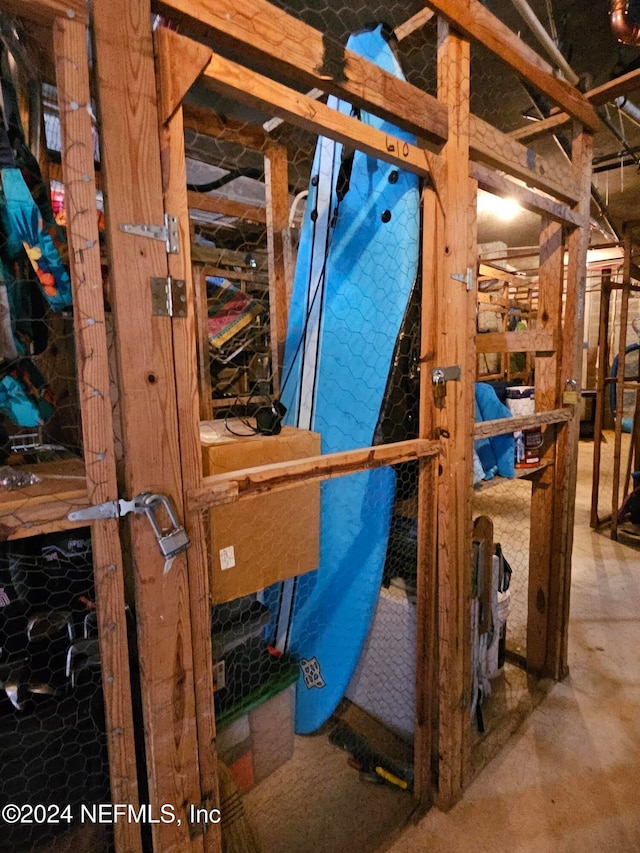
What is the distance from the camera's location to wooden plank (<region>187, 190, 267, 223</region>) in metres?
2.08

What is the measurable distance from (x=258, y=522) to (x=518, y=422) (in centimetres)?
100

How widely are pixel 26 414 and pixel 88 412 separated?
181 millimetres

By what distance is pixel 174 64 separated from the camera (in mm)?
741

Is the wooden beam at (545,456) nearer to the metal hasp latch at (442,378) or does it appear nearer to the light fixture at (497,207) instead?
the metal hasp latch at (442,378)

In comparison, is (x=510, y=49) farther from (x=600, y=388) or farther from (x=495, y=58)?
(x=600, y=388)

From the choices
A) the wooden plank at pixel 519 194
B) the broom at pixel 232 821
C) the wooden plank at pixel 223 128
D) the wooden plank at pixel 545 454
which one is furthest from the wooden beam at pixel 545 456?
the broom at pixel 232 821

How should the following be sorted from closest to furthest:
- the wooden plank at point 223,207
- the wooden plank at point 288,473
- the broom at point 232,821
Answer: the wooden plank at point 288,473 → the broom at point 232,821 → the wooden plank at point 223,207

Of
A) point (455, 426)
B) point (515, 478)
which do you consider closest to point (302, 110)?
point (455, 426)

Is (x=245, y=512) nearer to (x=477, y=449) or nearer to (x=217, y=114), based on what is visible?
(x=477, y=449)

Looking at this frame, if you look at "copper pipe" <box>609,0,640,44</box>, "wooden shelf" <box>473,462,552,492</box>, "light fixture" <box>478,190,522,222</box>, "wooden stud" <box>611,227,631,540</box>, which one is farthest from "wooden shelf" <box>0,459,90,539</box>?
"light fixture" <box>478,190,522,222</box>

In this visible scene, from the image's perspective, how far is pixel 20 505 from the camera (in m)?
0.68

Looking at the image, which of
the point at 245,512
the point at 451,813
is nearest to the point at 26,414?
the point at 245,512

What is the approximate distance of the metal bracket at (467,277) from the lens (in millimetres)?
1234

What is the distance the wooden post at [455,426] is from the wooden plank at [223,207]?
1.14 m
